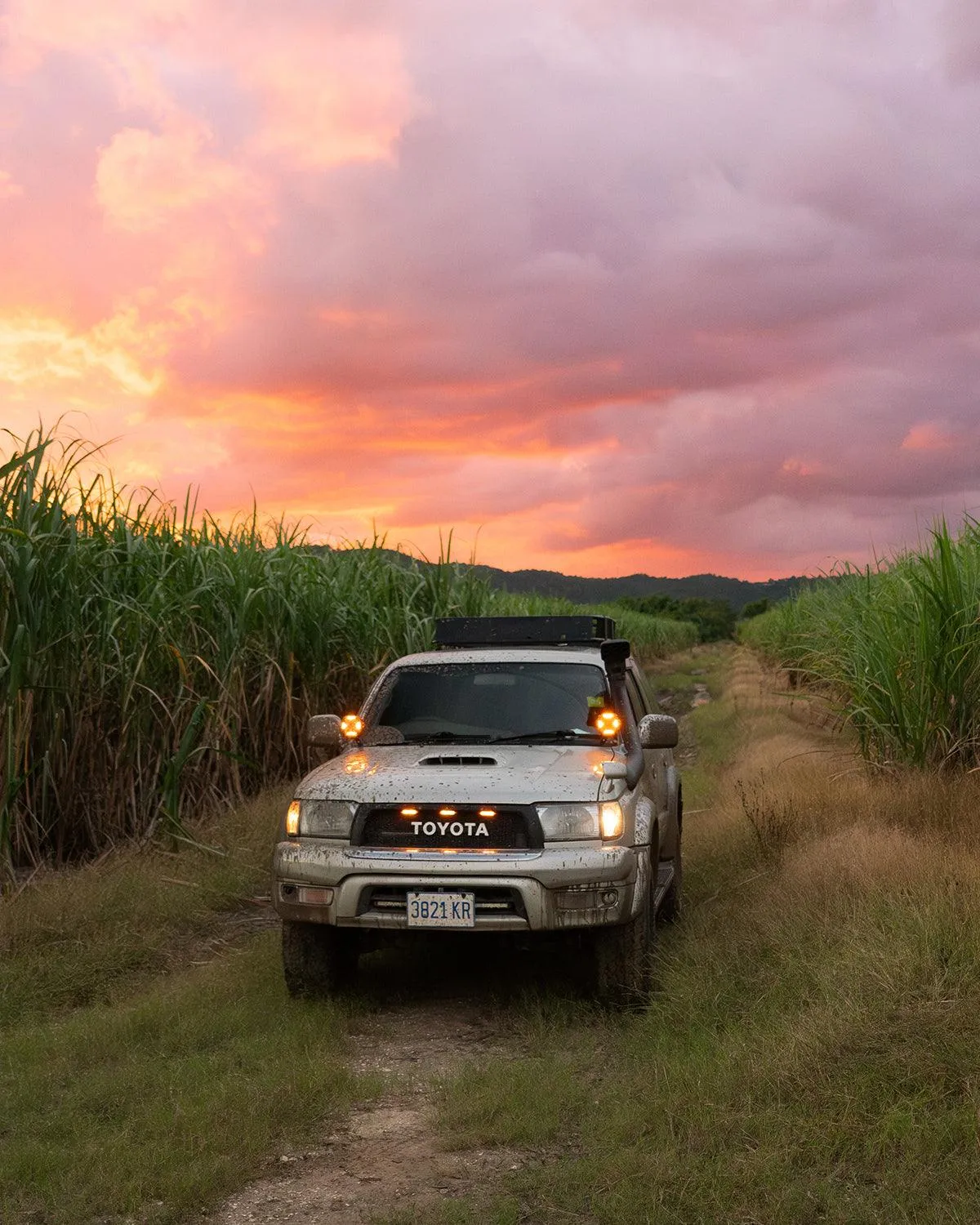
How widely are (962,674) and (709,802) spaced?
3.26 meters

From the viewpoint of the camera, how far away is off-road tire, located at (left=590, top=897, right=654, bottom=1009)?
5469 millimetres

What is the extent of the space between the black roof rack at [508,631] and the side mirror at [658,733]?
4.40ft

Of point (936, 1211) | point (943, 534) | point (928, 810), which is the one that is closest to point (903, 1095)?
point (936, 1211)

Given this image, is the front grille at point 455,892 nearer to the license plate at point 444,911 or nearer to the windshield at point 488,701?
the license plate at point 444,911

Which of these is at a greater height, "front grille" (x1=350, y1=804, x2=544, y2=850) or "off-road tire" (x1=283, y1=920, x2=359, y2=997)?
"front grille" (x1=350, y1=804, x2=544, y2=850)

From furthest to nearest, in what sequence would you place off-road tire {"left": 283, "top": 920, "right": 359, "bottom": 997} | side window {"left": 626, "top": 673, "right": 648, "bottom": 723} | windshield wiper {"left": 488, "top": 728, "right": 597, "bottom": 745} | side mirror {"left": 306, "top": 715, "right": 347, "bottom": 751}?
1. side window {"left": 626, "top": 673, "right": 648, "bottom": 723}
2. side mirror {"left": 306, "top": 715, "right": 347, "bottom": 751}
3. windshield wiper {"left": 488, "top": 728, "right": 597, "bottom": 745}
4. off-road tire {"left": 283, "top": 920, "right": 359, "bottom": 997}

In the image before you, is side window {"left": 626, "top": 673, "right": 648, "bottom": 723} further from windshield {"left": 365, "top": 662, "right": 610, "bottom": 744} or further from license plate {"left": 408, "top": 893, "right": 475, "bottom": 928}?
license plate {"left": 408, "top": 893, "right": 475, "bottom": 928}

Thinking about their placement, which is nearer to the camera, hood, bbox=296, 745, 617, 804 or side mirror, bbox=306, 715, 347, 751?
hood, bbox=296, 745, 617, 804

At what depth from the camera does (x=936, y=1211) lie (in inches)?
137

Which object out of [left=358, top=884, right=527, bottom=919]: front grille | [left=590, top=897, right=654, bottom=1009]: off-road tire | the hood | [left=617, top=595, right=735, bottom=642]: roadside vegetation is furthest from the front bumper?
[left=617, top=595, right=735, bottom=642]: roadside vegetation

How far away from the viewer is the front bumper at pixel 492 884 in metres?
5.30

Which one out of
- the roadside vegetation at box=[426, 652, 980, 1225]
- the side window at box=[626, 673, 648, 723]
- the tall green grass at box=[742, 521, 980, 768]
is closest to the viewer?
the roadside vegetation at box=[426, 652, 980, 1225]

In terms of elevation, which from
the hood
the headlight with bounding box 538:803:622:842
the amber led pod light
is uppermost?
the amber led pod light

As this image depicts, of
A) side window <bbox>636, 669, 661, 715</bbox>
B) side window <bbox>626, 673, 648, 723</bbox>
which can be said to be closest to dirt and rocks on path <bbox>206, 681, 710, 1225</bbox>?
side window <bbox>626, 673, 648, 723</bbox>
